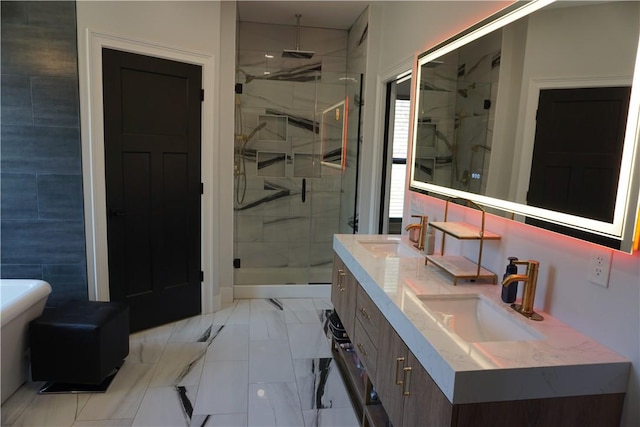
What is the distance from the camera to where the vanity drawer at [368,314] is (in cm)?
181

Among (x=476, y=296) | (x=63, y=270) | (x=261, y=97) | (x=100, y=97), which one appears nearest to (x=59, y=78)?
(x=100, y=97)

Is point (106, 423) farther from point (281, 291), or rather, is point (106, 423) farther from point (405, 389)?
point (281, 291)

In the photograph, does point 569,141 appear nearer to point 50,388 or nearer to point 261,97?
point 50,388

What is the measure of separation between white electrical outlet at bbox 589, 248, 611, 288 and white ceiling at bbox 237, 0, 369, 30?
10.2 ft

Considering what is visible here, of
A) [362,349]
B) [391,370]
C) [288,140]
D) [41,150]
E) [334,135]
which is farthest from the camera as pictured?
[288,140]

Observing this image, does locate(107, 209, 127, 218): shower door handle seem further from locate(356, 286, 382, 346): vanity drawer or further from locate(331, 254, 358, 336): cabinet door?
locate(356, 286, 382, 346): vanity drawer

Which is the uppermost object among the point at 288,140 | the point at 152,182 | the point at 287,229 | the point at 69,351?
the point at 288,140

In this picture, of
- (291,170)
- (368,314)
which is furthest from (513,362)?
(291,170)

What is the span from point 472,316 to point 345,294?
90cm

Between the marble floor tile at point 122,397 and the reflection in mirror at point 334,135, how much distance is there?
2623 mm

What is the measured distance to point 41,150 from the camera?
2.80 meters

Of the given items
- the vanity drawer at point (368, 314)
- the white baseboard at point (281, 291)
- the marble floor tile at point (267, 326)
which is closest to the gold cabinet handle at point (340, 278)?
the vanity drawer at point (368, 314)

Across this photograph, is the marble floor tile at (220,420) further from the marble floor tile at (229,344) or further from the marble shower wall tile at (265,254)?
the marble shower wall tile at (265,254)

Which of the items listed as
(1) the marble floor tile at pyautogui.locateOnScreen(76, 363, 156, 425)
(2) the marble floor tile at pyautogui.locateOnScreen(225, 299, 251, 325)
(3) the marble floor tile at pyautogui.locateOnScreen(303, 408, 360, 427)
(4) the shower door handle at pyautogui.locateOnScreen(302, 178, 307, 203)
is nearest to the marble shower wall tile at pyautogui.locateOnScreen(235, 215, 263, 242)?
(4) the shower door handle at pyautogui.locateOnScreen(302, 178, 307, 203)
